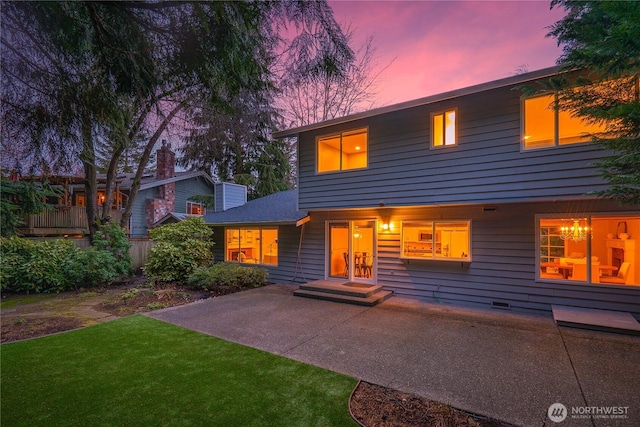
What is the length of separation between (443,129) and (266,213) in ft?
21.5

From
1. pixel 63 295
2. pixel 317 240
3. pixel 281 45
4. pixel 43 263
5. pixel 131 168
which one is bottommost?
pixel 63 295

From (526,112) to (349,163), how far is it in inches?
164

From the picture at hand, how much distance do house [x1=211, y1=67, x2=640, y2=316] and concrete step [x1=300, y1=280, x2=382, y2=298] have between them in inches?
21.8

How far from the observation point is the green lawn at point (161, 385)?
9.12 feet

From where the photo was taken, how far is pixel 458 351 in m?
4.32

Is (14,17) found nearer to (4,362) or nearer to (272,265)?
(4,362)

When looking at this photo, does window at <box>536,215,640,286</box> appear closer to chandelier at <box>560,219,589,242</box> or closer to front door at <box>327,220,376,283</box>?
chandelier at <box>560,219,589,242</box>

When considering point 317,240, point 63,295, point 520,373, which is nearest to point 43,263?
point 63,295

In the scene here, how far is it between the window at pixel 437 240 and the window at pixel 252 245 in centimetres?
464

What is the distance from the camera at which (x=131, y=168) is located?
2864 centimetres

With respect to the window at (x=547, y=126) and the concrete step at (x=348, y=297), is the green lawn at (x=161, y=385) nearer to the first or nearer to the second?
the concrete step at (x=348, y=297)

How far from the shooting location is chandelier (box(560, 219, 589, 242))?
231 inches

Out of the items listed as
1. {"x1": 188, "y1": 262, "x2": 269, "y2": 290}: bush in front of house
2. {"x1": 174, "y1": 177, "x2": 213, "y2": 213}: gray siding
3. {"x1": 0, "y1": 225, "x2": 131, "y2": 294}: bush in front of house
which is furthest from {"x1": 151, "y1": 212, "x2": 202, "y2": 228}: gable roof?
{"x1": 188, "y1": 262, "x2": 269, "y2": 290}: bush in front of house

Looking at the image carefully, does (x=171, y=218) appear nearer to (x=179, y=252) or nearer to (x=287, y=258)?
(x=179, y=252)
